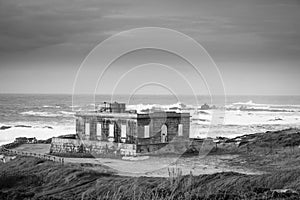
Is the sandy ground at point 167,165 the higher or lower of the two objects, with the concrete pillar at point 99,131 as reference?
lower

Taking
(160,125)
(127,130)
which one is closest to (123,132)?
(127,130)

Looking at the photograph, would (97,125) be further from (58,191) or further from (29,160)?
(58,191)

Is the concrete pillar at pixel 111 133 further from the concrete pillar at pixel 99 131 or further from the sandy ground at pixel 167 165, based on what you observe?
the sandy ground at pixel 167 165

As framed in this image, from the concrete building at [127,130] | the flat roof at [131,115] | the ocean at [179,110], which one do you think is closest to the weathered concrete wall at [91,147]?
the concrete building at [127,130]

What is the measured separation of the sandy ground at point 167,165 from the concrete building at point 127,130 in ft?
4.73

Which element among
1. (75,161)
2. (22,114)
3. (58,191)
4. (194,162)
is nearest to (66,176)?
(58,191)

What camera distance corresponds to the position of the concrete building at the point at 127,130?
26.3 metres

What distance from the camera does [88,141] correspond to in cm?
2755

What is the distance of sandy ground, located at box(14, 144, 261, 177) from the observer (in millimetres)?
20703

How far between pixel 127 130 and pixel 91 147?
2.23 metres

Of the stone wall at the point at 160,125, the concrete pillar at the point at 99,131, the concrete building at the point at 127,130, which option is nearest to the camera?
the concrete building at the point at 127,130

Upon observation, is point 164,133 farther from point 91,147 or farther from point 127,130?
point 91,147

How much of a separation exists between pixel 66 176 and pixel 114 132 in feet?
24.8

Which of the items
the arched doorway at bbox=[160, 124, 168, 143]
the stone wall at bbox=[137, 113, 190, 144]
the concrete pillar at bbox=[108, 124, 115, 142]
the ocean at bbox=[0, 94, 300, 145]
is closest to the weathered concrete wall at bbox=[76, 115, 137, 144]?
the concrete pillar at bbox=[108, 124, 115, 142]
